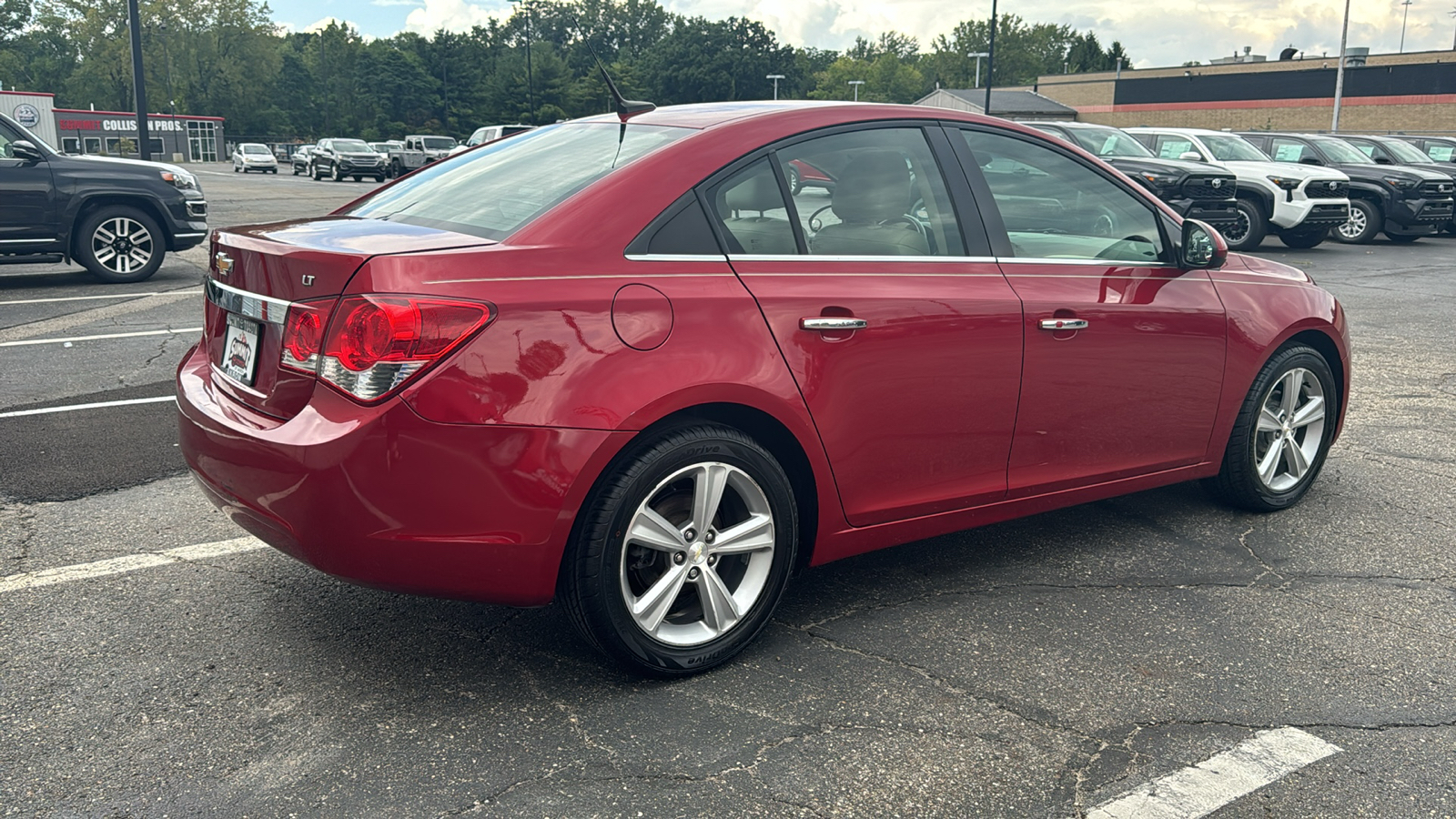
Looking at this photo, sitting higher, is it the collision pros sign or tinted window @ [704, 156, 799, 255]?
the collision pros sign

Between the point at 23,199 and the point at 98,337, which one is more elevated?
the point at 23,199

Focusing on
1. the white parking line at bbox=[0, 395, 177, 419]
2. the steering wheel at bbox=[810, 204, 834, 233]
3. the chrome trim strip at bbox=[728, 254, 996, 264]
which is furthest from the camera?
the white parking line at bbox=[0, 395, 177, 419]

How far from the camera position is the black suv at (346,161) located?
43125 millimetres

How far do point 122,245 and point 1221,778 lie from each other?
11642mm

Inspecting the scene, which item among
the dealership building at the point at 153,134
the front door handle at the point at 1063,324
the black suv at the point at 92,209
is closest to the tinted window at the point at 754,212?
the front door handle at the point at 1063,324

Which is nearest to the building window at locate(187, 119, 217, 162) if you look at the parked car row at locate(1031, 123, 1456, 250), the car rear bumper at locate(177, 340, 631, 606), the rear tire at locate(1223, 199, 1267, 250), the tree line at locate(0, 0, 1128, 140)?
the tree line at locate(0, 0, 1128, 140)

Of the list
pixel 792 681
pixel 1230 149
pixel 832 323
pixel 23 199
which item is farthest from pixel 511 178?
pixel 1230 149

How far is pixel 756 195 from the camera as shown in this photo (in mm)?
3381

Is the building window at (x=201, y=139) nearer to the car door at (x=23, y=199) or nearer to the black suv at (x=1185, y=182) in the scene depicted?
the black suv at (x=1185, y=182)

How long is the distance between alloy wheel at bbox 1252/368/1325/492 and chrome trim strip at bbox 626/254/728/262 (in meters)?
2.60

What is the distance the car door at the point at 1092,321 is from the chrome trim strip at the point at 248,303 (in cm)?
217

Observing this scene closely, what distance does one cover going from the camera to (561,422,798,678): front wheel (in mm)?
3029

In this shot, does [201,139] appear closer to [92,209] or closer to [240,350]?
[92,209]

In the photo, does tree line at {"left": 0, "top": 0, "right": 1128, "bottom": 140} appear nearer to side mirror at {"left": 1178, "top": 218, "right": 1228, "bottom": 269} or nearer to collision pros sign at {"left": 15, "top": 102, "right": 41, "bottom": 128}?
collision pros sign at {"left": 15, "top": 102, "right": 41, "bottom": 128}
